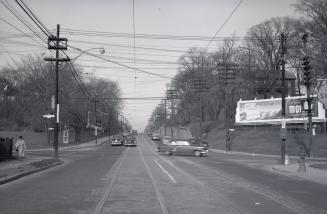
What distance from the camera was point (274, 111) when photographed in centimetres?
6844

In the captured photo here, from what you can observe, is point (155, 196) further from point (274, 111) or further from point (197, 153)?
point (274, 111)

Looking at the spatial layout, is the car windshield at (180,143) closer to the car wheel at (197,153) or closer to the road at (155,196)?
the car wheel at (197,153)

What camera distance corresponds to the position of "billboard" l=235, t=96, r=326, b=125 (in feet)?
203

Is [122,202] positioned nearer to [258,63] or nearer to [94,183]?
[94,183]

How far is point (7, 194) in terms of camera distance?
44.9ft

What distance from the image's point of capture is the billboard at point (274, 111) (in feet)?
203

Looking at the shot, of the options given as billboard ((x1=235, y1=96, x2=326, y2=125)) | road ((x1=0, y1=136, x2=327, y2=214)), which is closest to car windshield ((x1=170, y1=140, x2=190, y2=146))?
billboard ((x1=235, y1=96, x2=326, y2=125))

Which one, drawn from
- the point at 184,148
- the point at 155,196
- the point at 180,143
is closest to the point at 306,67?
the point at 184,148

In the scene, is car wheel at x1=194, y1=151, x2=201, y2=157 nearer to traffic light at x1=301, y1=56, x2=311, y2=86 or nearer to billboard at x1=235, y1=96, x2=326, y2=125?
traffic light at x1=301, y1=56, x2=311, y2=86

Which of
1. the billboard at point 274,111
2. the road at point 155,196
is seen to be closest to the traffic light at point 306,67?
the road at point 155,196

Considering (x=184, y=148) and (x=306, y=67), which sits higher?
(x=306, y=67)

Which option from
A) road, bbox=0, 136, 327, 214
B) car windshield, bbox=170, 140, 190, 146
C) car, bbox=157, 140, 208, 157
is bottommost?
road, bbox=0, 136, 327, 214

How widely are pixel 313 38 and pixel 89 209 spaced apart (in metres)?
53.9

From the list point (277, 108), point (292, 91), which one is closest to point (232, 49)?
point (277, 108)
